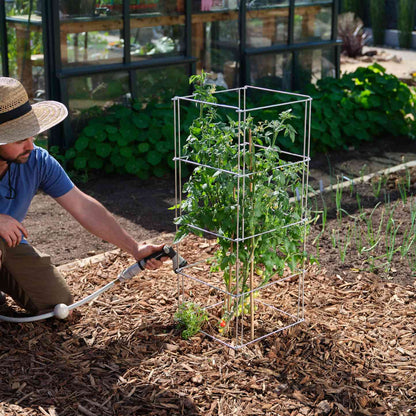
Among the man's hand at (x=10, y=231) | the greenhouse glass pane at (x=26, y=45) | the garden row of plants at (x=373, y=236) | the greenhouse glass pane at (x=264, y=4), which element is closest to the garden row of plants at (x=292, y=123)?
the greenhouse glass pane at (x=26, y=45)

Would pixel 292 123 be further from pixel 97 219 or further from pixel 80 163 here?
pixel 97 219

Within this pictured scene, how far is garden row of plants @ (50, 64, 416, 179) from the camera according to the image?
613 centimetres

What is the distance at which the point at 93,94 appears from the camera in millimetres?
6430

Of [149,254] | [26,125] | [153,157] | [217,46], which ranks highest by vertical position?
[217,46]

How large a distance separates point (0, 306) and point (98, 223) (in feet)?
2.49

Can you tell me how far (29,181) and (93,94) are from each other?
122 inches

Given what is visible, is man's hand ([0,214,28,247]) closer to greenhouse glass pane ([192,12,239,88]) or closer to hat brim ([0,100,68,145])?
hat brim ([0,100,68,145])

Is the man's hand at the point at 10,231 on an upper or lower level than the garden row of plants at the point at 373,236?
upper

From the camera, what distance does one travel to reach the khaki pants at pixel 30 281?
3.54 metres

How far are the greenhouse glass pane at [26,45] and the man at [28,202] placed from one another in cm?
277

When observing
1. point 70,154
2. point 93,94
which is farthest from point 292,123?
point 70,154

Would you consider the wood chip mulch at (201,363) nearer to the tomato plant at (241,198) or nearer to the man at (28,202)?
the man at (28,202)

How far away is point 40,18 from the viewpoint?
6.12 m

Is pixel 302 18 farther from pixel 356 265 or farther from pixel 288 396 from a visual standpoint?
pixel 288 396
